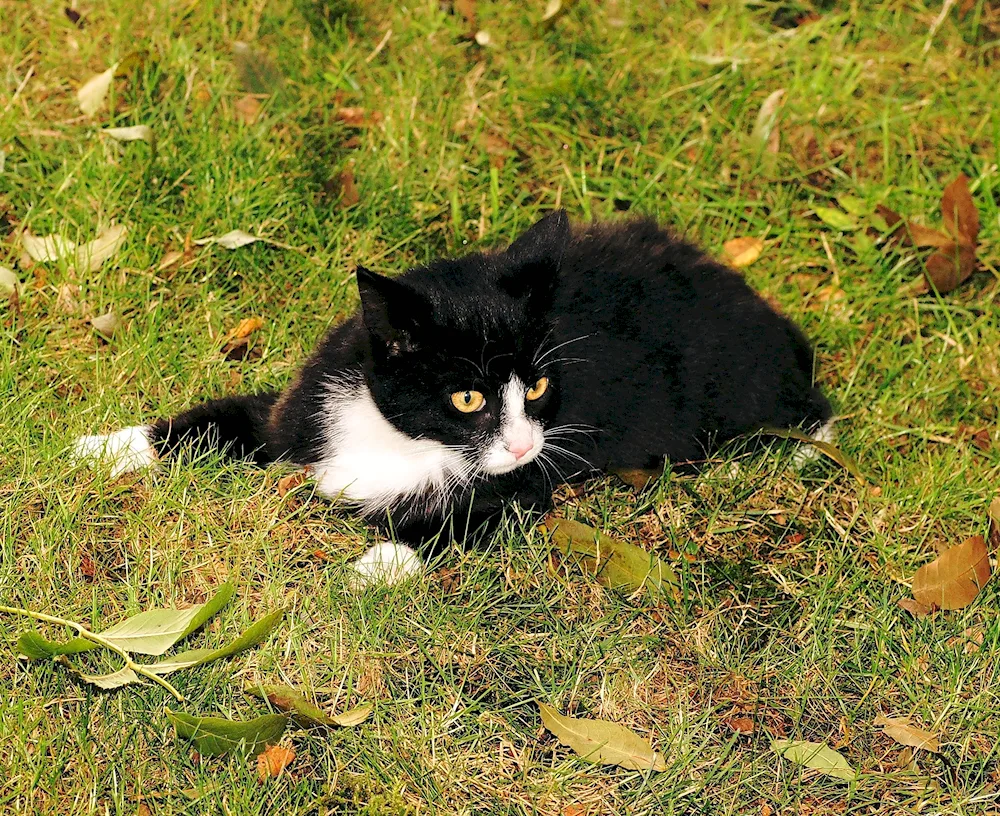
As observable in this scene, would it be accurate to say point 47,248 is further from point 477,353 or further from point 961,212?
point 961,212

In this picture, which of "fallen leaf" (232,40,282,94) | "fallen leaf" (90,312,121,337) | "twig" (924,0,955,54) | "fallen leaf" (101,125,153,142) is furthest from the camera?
"twig" (924,0,955,54)

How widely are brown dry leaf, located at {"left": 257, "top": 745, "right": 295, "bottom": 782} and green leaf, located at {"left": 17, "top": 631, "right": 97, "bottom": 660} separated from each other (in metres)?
0.49

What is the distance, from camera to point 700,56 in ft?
14.6

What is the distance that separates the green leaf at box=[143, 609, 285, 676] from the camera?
2.66 meters

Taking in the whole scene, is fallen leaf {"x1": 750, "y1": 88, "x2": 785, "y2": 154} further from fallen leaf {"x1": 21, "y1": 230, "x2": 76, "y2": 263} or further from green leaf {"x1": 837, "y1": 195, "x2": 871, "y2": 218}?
fallen leaf {"x1": 21, "y1": 230, "x2": 76, "y2": 263}

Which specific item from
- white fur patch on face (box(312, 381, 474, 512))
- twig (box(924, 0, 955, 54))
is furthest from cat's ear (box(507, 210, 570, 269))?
twig (box(924, 0, 955, 54))

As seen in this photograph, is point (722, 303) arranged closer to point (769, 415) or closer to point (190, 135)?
point (769, 415)

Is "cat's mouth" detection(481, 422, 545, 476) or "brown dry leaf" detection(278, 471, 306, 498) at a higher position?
"cat's mouth" detection(481, 422, 545, 476)

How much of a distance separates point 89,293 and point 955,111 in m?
3.28

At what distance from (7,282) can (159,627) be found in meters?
1.36

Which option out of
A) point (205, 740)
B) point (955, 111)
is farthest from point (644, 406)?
point (955, 111)

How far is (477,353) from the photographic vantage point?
2.75 meters

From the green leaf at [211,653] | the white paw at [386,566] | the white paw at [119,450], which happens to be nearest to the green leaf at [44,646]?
the green leaf at [211,653]

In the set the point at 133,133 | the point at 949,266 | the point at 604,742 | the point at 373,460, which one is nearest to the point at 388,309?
the point at 373,460
